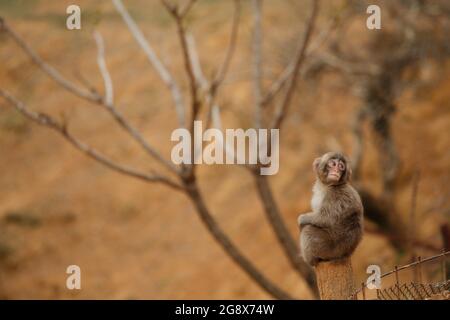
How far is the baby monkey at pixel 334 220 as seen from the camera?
3908mm


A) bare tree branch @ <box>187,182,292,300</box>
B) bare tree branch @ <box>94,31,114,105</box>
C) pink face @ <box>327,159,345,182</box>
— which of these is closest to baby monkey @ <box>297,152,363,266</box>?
pink face @ <box>327,159,345,182</box>

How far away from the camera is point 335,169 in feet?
12.1

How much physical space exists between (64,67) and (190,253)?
478 cm

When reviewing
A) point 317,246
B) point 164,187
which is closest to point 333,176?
point 317,246

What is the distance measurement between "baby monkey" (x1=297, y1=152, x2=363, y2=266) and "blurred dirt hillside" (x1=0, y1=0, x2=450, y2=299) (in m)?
4.86

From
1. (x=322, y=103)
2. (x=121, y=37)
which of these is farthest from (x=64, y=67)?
(x=322, y=103)

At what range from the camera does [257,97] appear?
6809mm

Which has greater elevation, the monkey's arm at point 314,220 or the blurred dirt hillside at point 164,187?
the blurred dirt hillside at point 164,187

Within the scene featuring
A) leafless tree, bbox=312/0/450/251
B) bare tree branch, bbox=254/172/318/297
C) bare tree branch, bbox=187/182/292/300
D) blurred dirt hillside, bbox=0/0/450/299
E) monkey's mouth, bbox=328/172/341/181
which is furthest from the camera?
blurred dirt hillside, bbox=0/0/450/299

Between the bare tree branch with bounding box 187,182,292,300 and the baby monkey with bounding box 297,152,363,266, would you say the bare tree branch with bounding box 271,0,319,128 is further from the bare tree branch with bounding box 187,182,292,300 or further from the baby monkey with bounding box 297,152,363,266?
the baby monkey with bounding box 297,152,363,266

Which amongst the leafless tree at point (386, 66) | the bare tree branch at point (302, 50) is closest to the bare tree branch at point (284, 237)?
the bare tree branch at point (302, 50)

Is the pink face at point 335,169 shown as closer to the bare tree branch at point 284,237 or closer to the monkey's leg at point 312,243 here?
the monkey's leg at point 312,243

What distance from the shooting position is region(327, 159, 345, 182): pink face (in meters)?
3.67

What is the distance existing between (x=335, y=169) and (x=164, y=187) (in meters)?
7.38
